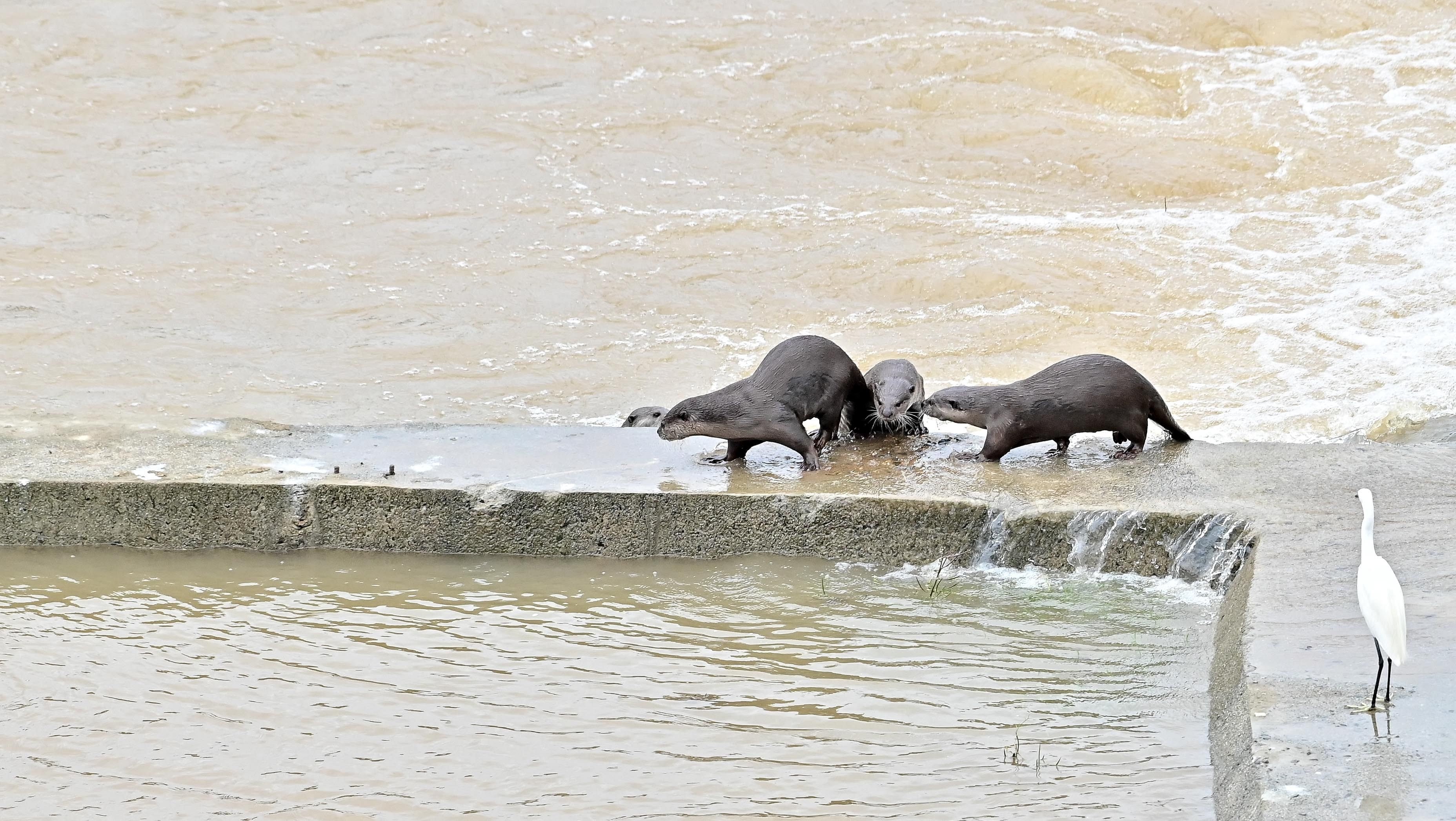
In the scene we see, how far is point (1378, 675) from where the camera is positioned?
431cm

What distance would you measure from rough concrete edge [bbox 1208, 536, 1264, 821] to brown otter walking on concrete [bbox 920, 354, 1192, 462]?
1.71m

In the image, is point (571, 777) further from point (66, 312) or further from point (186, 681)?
point (66, 312)

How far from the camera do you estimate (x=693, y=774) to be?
4.73 metres

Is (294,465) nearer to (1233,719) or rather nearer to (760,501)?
(760,501)

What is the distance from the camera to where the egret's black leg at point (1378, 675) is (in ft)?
13.8

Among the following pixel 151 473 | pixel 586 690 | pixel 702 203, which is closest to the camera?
pixel 586 690

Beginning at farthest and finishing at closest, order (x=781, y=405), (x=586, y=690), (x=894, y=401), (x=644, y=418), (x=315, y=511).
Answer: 1. (x=644, y=418)
2. (x=894, y=401)
3. (x=781, y=405)
4. (x=315, y=511)
5. (x=586, y=690)

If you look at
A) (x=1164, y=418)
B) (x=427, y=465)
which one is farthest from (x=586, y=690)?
(x=1164, y=418)

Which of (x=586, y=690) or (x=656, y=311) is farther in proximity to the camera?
(x=656, y=311)

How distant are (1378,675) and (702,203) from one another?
13.5 metres

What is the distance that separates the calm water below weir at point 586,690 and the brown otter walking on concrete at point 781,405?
0.97 m

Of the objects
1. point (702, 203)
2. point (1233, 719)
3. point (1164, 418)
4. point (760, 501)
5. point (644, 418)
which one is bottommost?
point (1233, 719)

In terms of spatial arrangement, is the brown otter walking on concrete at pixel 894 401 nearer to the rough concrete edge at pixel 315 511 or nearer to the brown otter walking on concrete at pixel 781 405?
the brown otter walking on concrete at pixel 781 405

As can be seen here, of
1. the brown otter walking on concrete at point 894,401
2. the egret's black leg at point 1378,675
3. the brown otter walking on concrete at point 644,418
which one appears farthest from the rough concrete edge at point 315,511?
the brown otter walking on concrete at point 644,418
